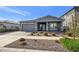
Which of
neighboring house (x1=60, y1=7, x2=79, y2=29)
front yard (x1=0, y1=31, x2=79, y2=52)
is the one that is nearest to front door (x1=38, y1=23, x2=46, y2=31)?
front yard (x1=0, y1=31, x2=79, y2=52)

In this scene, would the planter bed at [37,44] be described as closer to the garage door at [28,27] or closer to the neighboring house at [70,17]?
the garage door at [28,27]

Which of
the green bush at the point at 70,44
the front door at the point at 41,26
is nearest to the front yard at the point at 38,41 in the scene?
the green bush at the point at 70,44

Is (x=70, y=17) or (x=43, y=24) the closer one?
(x=70, y=17)

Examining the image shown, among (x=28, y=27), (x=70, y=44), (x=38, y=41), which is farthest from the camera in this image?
(x=28, y=27)

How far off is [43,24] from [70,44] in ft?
3.62

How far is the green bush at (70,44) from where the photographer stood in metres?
5.49

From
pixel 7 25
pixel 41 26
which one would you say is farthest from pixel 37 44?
pixel 7 25

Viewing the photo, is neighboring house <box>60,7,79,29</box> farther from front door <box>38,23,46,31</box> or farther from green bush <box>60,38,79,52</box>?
front door <box>38,23,46,31</box>

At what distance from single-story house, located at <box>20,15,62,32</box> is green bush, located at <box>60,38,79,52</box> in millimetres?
415

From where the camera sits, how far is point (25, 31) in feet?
19.3

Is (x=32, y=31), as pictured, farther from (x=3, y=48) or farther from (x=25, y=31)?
(x=3, y=48)

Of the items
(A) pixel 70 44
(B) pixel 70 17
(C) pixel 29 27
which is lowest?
(A) pixel 70 44

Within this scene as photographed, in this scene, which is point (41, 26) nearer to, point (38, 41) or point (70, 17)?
point (38, 41)

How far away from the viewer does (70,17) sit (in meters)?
5.70
